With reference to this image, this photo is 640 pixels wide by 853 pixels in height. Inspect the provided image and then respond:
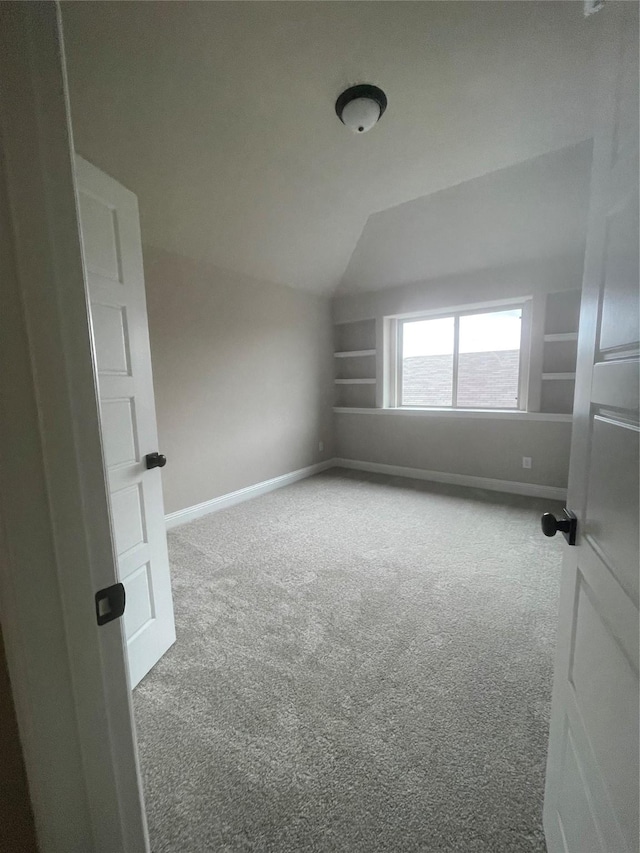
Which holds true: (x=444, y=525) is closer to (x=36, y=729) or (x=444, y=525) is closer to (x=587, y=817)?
(x=587, y=817)

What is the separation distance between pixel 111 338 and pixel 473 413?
3639 millimetres

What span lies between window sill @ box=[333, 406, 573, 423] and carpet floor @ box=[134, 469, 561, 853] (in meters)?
1.40

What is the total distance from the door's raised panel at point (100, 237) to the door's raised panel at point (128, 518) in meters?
0.88

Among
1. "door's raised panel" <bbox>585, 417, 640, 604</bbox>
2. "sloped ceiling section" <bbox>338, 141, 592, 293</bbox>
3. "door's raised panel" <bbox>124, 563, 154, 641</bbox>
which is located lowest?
"door's raised panel" <bbox>124, 563, 154, 641</bbox>

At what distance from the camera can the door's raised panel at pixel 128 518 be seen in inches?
54.0

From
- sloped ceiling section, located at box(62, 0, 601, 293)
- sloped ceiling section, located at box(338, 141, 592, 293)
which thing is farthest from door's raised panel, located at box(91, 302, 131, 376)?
sloped ceiling section, located at box(338, 141, 592, 293)

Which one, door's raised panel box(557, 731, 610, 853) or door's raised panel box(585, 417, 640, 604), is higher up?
door's raised panel box(585, 417, 640, 604)

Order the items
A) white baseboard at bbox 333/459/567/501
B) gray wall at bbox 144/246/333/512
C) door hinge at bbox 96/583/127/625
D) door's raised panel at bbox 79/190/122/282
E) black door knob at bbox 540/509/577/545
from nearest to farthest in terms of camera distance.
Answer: door hinge at bbox 96/583/127/625
black door knob at bbox 540/509/577/545
door's raised panel at bbox 79/190/122/282
gray wall at bbox 144/246/333/512
white baseboard at bbox 333/459/567/501

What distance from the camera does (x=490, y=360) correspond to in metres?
3.92

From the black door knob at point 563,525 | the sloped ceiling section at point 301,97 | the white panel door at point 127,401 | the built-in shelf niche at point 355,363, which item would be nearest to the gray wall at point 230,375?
the built-in shelf niche at point 355,363

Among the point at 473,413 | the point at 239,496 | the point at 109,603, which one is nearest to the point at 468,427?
the point at 473,413

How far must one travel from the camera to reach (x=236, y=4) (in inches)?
59.1

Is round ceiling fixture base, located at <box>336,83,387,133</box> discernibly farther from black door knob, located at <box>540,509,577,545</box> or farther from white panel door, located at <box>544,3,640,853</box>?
black door knob, located at <box>540,509,577,545</box>

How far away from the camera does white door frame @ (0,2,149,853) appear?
17.6 inches
